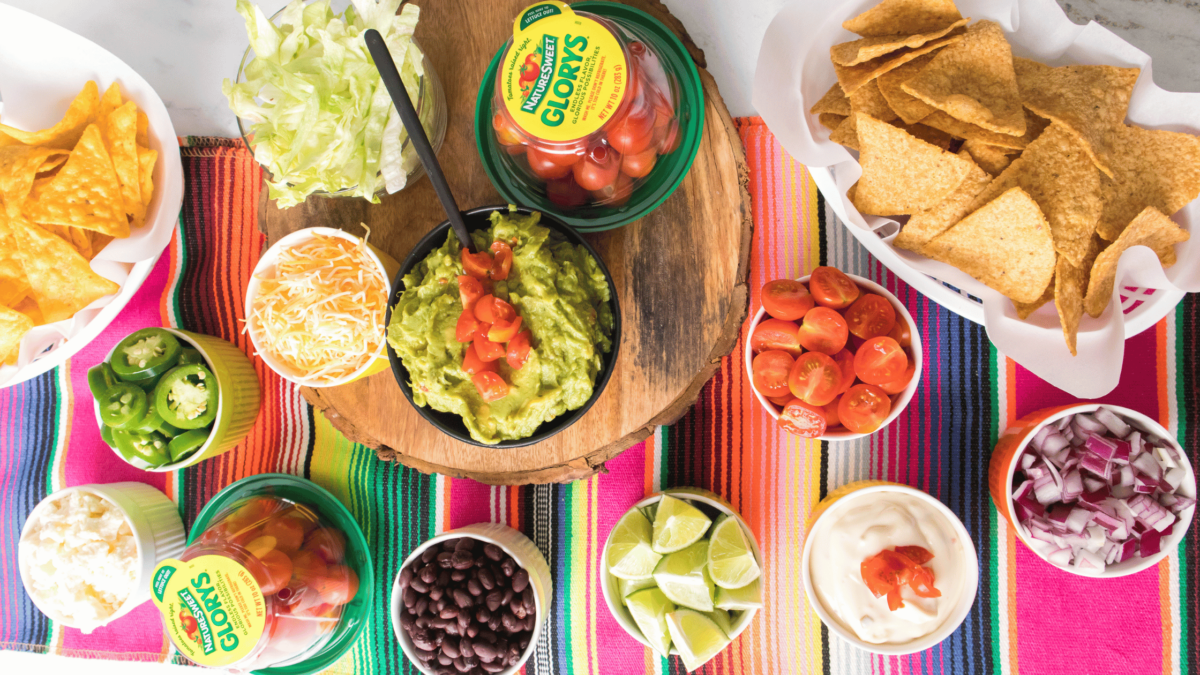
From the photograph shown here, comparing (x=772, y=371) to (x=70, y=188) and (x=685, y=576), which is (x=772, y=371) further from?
(x=70, y=188)

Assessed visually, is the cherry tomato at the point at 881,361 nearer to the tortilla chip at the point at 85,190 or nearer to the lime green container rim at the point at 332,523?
the lime green container rim at the point at 332,523

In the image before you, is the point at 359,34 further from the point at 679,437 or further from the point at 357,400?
the point at 679,437

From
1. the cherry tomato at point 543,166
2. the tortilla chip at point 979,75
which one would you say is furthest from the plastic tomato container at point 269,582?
the tortilla chip at point 979,75

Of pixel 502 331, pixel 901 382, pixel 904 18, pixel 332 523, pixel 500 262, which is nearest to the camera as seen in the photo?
pixel 502 331

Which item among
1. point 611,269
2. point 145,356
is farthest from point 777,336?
point 145,356

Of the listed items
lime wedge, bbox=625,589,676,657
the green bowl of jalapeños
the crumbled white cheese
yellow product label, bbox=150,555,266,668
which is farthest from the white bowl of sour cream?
the crumbled white cheese

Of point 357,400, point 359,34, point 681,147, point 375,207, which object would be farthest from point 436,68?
point 357,400

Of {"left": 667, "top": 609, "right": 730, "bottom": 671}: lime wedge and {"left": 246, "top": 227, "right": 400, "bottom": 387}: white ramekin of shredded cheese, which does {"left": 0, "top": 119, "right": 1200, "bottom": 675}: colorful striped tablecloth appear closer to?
{"left": 667, "top": 609, "right": 730, "bottom": 671}: lime wedge

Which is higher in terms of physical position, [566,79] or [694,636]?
[566,79]
